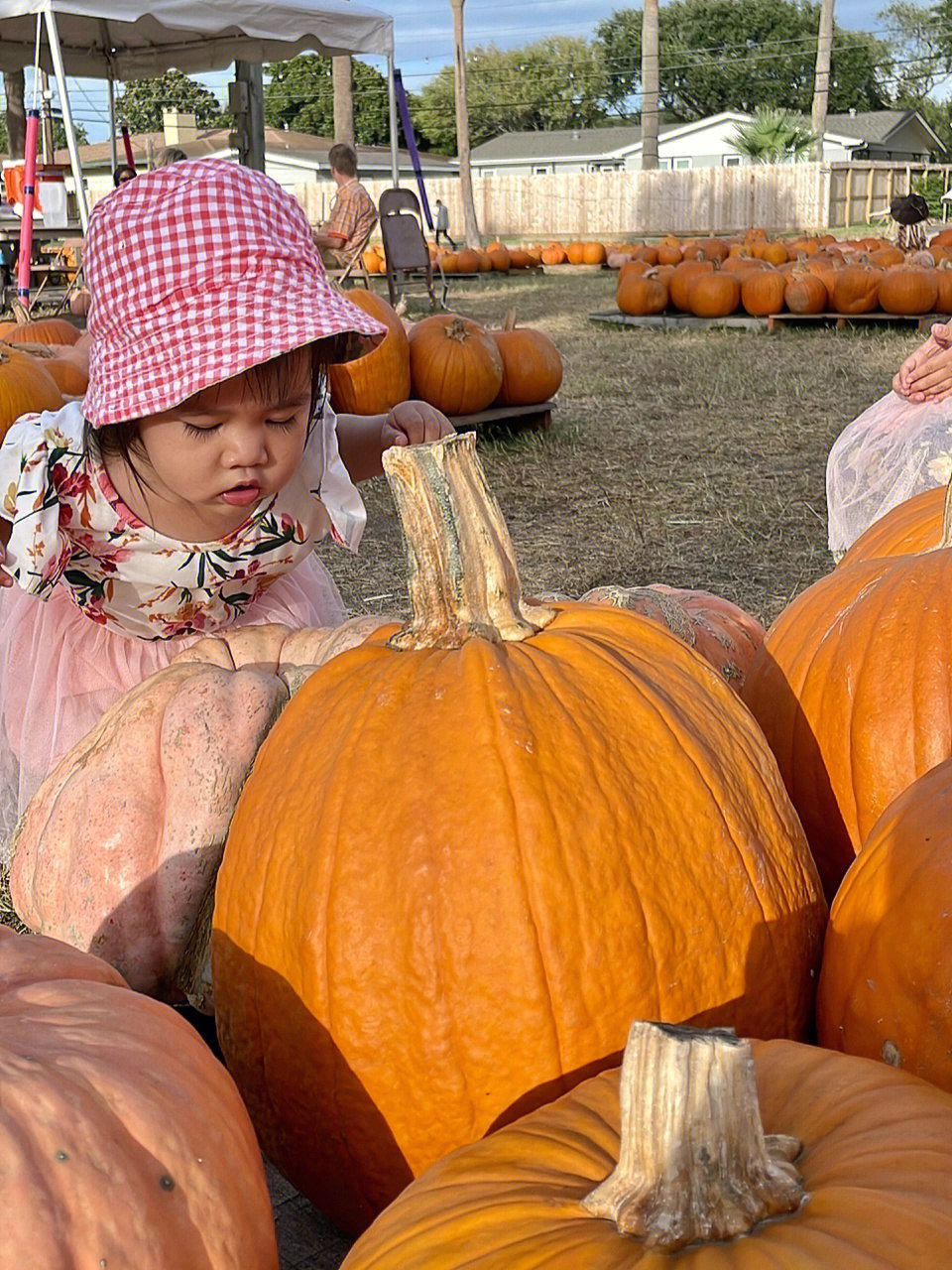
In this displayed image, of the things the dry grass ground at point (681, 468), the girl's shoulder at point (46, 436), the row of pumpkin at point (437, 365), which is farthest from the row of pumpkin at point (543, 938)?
the row of pumpkin at point (437, 365)

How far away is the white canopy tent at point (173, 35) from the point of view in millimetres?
9930

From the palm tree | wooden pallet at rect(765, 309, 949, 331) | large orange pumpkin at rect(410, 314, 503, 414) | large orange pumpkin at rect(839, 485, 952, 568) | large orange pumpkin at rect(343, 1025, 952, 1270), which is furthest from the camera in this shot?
the palm tree

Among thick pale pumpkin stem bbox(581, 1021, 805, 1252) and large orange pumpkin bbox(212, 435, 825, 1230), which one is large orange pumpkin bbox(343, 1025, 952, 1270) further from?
large orange pumpkin bbox(212, 435, 825, 1230)

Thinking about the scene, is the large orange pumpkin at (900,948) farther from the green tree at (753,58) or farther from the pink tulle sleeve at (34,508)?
the green tree at (753,58)

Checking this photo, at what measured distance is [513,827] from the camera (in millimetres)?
1077

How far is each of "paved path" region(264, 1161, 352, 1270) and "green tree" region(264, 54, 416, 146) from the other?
71.1 m

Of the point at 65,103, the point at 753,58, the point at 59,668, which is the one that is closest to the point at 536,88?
the point at 753,58

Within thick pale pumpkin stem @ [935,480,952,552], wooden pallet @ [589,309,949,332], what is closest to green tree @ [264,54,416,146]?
wooden pallet @ [589,309,949,332]

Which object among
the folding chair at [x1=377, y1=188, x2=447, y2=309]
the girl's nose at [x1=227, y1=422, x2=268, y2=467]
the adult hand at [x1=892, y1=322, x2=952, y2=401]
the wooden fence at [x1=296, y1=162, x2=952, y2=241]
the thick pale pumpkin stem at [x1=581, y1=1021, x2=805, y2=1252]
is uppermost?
the wooden fence at [x1=296, y1=162, x2=952, y2=241]

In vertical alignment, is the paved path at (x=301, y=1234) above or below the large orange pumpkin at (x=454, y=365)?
below

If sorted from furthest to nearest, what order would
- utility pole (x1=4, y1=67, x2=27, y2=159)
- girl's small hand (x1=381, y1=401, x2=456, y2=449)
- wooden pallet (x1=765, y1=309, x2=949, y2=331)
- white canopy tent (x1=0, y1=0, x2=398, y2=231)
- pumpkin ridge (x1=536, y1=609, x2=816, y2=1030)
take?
utility pole (x1=4, y1=67, x2=27, y2=159) < wooden pallet (x1=765, y1=309, x2=949, y2=331) < white canopy tent (x1=0, y1=0, x2=398, y2=231) < girl's small hand (x1=381, y1=401, x2=456, y2=449) < pumpkin ridge (x1=536, y1=609, x2=816, y2=1030)

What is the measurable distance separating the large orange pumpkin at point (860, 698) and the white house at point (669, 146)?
6324 cm

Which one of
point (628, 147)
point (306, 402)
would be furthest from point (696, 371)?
point (628, 147)

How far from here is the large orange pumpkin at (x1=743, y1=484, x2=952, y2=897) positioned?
1388mm
